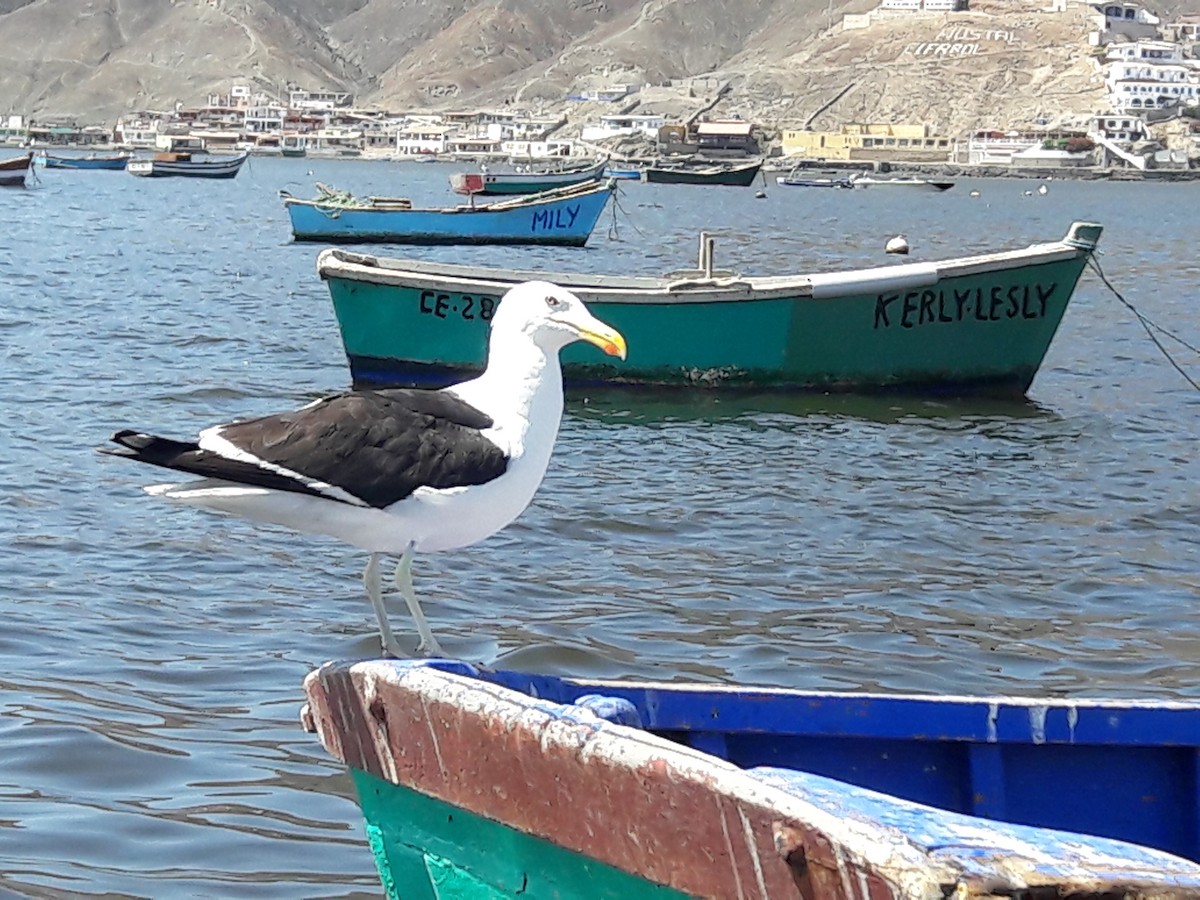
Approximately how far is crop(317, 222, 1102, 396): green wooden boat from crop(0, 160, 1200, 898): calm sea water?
0.29m

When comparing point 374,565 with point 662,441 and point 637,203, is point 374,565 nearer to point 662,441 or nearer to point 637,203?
point 662,441

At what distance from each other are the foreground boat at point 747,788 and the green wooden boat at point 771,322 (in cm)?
1045

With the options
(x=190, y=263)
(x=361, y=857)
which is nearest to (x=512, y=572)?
(x=361, y=857)

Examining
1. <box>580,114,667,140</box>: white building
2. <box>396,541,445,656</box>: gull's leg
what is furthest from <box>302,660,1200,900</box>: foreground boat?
<box>580,114,667,140</box>: white building

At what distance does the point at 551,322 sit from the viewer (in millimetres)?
5035

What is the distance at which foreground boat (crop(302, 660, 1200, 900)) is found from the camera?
2.44m

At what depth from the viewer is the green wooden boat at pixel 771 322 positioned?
14.6 m

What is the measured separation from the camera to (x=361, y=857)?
5.32 metres

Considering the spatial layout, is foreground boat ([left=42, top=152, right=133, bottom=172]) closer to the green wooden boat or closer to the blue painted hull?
the green wooden boat

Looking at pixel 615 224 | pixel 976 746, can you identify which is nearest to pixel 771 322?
pixel 976 746

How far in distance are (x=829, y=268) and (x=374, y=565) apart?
29.1m

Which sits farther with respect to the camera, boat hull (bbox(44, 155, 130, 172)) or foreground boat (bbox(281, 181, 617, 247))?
boat hull (bbox(44, 155, 130, 172))

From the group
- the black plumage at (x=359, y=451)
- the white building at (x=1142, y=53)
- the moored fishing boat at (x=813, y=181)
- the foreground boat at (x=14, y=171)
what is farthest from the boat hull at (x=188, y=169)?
the white building at (x=1142, y=53)

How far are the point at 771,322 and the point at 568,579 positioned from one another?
20.3 feet
